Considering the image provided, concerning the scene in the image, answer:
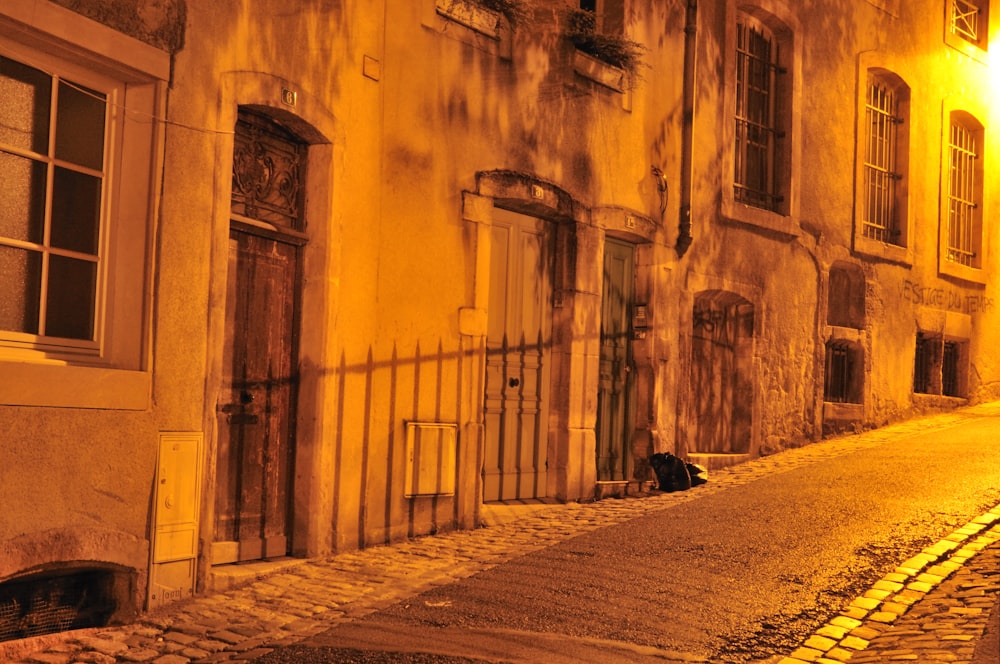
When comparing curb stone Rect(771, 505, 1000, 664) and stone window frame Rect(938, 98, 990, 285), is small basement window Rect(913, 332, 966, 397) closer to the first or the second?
stone window frame Rect(938, 98, 990, 285)

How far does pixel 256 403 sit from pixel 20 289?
202 centimetres

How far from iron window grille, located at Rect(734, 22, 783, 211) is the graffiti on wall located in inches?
124

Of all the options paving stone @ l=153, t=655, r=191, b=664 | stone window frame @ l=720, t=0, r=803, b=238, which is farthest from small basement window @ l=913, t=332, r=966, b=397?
paving stone @ l=153, t=655, r=191, b=664

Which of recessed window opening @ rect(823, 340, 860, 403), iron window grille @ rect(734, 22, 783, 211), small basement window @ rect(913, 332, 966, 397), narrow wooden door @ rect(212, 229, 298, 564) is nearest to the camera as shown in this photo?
narrow wooden door @ rect(212, 229, 298, 564)

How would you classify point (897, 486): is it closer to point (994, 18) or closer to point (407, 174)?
point (407, 174)

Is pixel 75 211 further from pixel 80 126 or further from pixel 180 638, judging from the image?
pixel 180 638

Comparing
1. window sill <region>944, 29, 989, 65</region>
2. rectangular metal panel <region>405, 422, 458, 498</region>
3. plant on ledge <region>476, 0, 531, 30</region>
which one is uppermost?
window sill <region>944, 29, 989, 65</region>

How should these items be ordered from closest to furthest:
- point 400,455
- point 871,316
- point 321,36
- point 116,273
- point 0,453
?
1. point 0,453
2. point 116,273
3. point 321,36
4. point 400,455
5. point 871,316

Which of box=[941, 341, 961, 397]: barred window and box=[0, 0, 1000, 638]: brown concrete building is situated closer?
box=[0, 0, 1000, 638]: brown concrete building

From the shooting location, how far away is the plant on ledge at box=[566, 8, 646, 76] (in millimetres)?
10394

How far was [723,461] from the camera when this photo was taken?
12.3m

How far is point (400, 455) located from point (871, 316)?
337 inches

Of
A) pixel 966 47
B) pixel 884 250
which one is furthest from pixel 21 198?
pixel 966 47

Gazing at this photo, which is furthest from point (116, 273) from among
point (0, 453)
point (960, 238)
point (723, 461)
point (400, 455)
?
point (960, 238)
